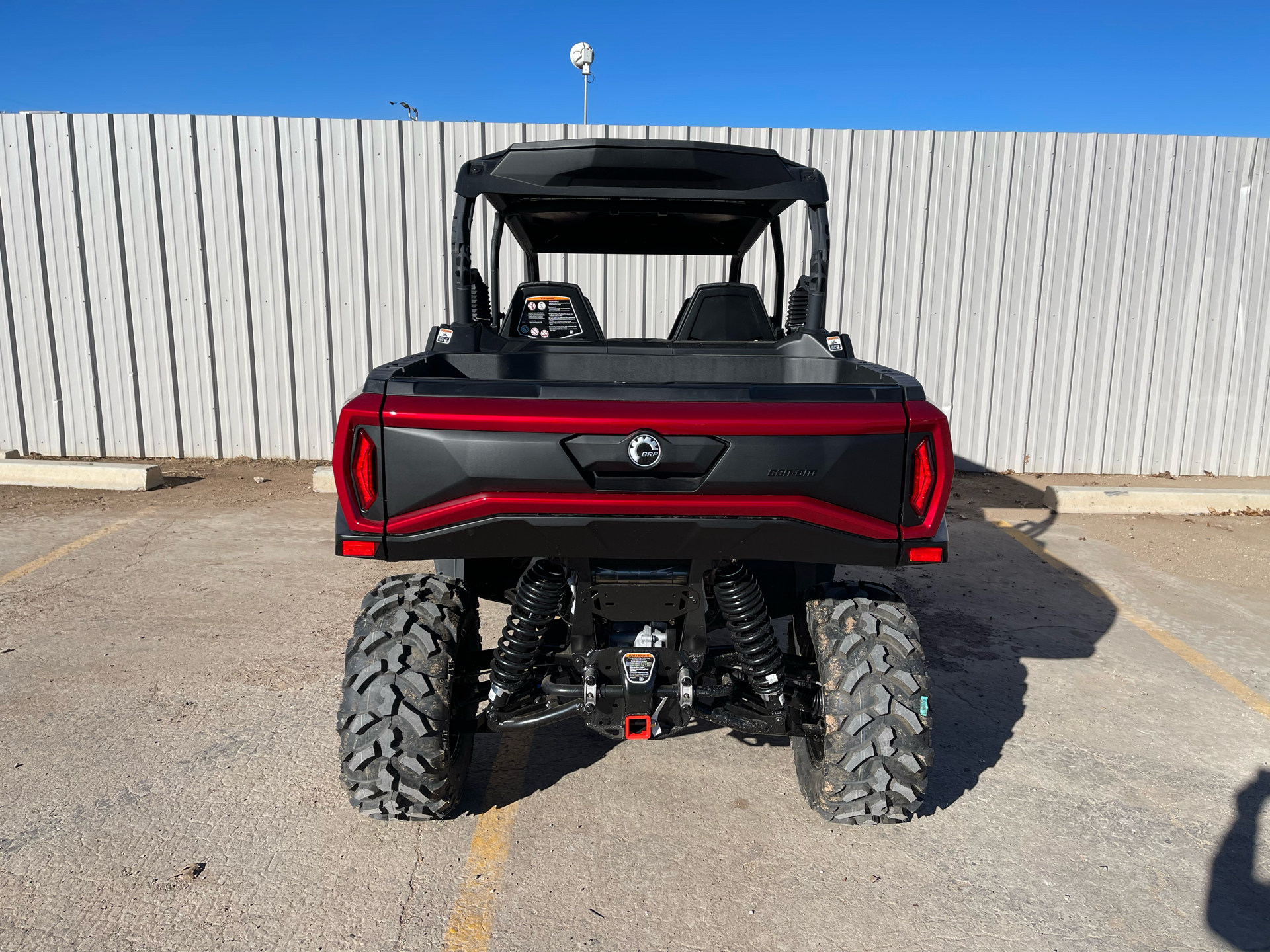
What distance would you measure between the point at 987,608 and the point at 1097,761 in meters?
1.75

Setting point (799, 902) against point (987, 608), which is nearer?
point (799, 902)

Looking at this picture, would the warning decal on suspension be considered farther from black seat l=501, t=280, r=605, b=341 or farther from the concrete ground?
black seat l=501, t=280, r=605, b=341

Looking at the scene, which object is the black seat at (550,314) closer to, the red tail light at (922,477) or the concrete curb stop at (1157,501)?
the red tail light at (922,477)

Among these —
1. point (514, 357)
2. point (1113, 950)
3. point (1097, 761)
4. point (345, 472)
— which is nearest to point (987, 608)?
point (1097, 761)

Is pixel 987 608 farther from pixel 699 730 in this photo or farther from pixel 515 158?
pixel 515 158

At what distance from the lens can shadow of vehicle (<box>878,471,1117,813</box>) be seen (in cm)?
327

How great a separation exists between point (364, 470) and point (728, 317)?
7.13 feet

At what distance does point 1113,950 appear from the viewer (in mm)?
2199

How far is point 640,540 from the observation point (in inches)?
88.1

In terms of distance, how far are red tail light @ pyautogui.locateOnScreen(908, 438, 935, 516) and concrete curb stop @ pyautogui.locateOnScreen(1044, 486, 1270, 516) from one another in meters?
5.77

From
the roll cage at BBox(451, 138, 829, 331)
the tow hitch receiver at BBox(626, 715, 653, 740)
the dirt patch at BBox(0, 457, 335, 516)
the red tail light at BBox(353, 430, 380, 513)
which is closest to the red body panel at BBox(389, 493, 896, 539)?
the red tail light at BBox(353, 430, 380, 513)

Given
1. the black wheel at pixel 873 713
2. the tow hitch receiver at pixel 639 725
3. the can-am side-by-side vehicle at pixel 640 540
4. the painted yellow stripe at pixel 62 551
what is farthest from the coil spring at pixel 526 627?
the painted yellow stripe at pixel 62 551

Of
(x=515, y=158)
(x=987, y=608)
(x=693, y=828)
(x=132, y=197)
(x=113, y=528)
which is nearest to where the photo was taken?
(x=693, y=828)

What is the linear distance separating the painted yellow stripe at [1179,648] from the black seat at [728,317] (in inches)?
112
